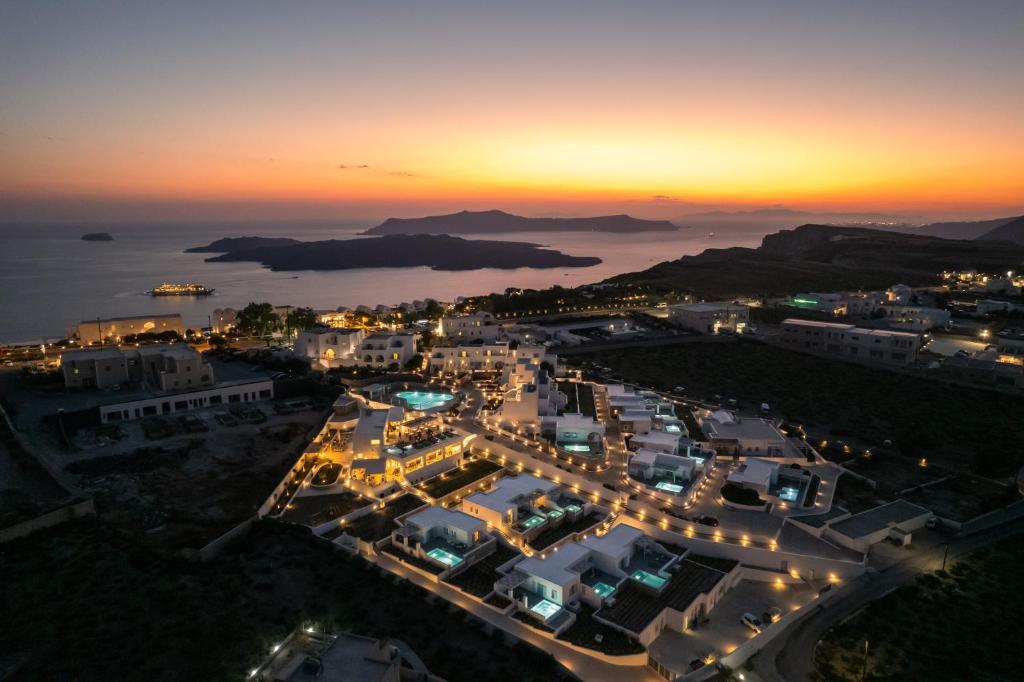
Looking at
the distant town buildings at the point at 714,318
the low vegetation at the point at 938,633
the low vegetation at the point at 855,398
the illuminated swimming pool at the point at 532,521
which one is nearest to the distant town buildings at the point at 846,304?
the distant town buildings at the point at 714,318

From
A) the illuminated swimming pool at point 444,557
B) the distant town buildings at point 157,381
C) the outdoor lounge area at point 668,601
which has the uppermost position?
the distant town buildings at point 157,381

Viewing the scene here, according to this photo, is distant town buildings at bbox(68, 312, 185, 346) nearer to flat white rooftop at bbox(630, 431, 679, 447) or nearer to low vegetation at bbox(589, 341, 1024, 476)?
low vegetation at bbox(589, 341, 1024, 476)

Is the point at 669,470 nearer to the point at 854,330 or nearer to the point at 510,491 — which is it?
the point at 510,491

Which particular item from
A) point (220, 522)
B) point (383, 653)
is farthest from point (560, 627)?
point (220, 522)

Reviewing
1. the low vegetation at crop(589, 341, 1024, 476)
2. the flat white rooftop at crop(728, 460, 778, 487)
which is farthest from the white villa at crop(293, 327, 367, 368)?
the flat white rooftop at crop(728, 460, 778, 487)

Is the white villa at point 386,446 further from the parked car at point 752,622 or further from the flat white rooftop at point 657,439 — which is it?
the parked car at point 752,622

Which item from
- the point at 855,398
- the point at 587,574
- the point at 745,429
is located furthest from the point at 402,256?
the point at 587,574
